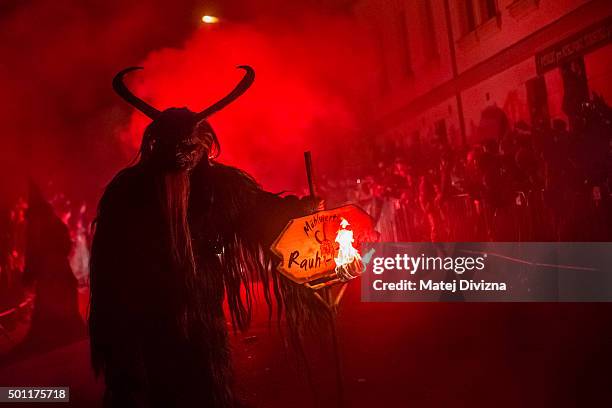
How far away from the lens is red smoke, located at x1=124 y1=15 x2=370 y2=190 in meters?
3.76

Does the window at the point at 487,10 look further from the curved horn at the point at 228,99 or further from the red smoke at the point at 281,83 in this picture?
the curved horn at the point at 228,99

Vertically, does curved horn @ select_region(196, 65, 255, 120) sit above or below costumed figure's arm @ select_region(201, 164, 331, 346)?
above

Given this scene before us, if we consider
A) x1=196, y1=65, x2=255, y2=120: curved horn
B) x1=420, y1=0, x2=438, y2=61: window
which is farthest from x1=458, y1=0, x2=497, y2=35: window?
x1=196, y1=65, x2=255, y2=120: curved horn

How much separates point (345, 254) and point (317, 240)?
195 mm

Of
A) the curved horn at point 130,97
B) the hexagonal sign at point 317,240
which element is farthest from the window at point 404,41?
the curved horn at point 130,97

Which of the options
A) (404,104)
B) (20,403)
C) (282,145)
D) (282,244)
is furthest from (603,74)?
(20,403)

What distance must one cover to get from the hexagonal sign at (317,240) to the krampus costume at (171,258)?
7 centimetres

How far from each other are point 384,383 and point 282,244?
51.2 inches

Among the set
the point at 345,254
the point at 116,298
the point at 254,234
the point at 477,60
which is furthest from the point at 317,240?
the point at 477,60

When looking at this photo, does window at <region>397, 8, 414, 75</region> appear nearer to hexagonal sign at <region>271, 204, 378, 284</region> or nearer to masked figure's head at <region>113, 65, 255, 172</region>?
hexagonal sign at <region>271, 204, 378, 284</region>

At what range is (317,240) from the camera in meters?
2.51

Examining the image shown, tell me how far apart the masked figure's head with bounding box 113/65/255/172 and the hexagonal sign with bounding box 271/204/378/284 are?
20.0 inches

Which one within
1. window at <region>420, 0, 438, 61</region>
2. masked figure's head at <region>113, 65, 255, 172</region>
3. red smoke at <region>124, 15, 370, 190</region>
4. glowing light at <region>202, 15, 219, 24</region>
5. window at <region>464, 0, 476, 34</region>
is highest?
window at <region>464, 0, 476, 34</region>

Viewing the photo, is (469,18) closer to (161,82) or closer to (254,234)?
(161,82)
